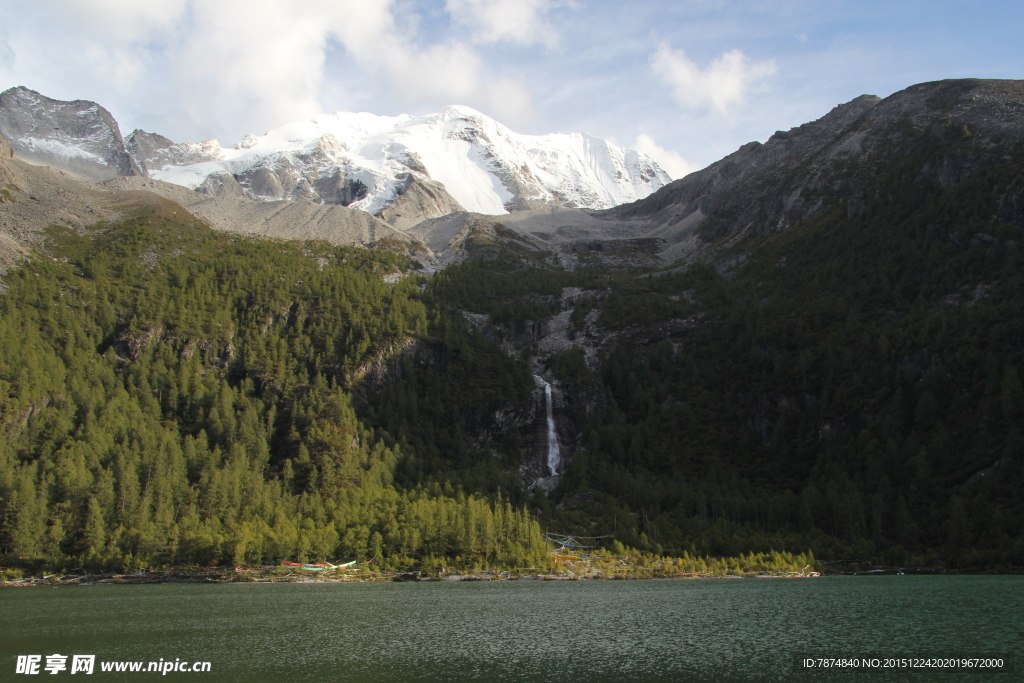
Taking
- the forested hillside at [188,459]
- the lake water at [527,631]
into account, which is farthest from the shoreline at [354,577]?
the lake water at [527,631]

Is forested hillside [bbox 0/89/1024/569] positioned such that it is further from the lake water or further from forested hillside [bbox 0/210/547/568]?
the lake water

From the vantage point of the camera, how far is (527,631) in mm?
66062

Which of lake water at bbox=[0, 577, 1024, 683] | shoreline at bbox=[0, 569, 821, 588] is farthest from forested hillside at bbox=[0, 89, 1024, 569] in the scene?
lake water at bbox=[0, 577, 1024, 683]

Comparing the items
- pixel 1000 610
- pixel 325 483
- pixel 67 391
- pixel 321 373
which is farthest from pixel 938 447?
pixel 67 391

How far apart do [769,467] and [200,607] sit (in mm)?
127200

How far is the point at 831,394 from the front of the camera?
579ft

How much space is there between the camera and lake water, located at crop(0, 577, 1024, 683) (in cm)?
5062

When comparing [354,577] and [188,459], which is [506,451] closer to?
[188,459]

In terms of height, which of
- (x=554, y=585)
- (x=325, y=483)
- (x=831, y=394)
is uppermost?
(x=831, y=394)

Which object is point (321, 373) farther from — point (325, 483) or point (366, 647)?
point (366, 647)

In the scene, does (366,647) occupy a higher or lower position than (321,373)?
lower

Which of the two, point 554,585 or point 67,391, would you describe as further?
point 67,391

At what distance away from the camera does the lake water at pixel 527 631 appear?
166ft

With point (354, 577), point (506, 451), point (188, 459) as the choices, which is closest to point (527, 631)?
point (354, 577)
